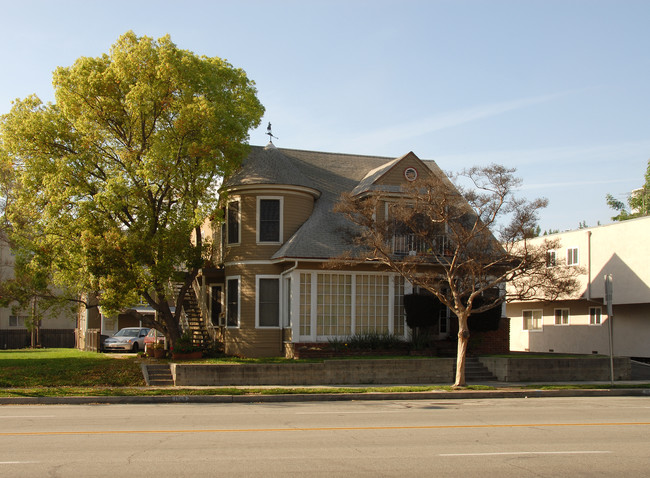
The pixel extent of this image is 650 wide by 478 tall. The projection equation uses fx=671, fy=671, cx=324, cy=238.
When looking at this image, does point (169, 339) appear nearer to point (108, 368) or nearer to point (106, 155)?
point (108, 368)

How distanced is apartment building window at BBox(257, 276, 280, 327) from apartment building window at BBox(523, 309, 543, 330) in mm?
19360

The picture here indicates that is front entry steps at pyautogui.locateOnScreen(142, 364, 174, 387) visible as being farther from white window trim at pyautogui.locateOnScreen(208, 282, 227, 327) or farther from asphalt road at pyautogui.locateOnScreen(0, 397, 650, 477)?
white window trim at pyautogui.locateOnScreen(208, 282, 227, 327)

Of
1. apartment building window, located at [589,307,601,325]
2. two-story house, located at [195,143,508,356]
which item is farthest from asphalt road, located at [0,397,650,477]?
apartment building window, located at [589,307,601,325]

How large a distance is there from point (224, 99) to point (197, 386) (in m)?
10.6

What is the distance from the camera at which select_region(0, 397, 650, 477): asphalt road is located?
28.4 ft

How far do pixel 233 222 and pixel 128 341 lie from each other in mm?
10649

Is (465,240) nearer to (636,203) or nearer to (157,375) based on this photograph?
(157,375)

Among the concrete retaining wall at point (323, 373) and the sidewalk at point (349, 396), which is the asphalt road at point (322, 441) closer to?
the sidewalk at point (349, 396)

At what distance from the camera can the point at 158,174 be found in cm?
2281

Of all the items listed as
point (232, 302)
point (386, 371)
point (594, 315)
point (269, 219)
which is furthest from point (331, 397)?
point (594, 315)

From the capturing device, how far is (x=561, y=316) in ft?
121

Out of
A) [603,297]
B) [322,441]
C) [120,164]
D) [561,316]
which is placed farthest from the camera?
[561,316]

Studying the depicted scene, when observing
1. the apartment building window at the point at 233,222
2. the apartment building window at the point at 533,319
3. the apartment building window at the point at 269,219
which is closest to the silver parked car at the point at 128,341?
the apartment building window at the point at 233,222

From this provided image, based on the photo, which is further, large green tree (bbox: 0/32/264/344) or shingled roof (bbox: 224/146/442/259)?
shingled roof (bbox: 224/146/442/259)
